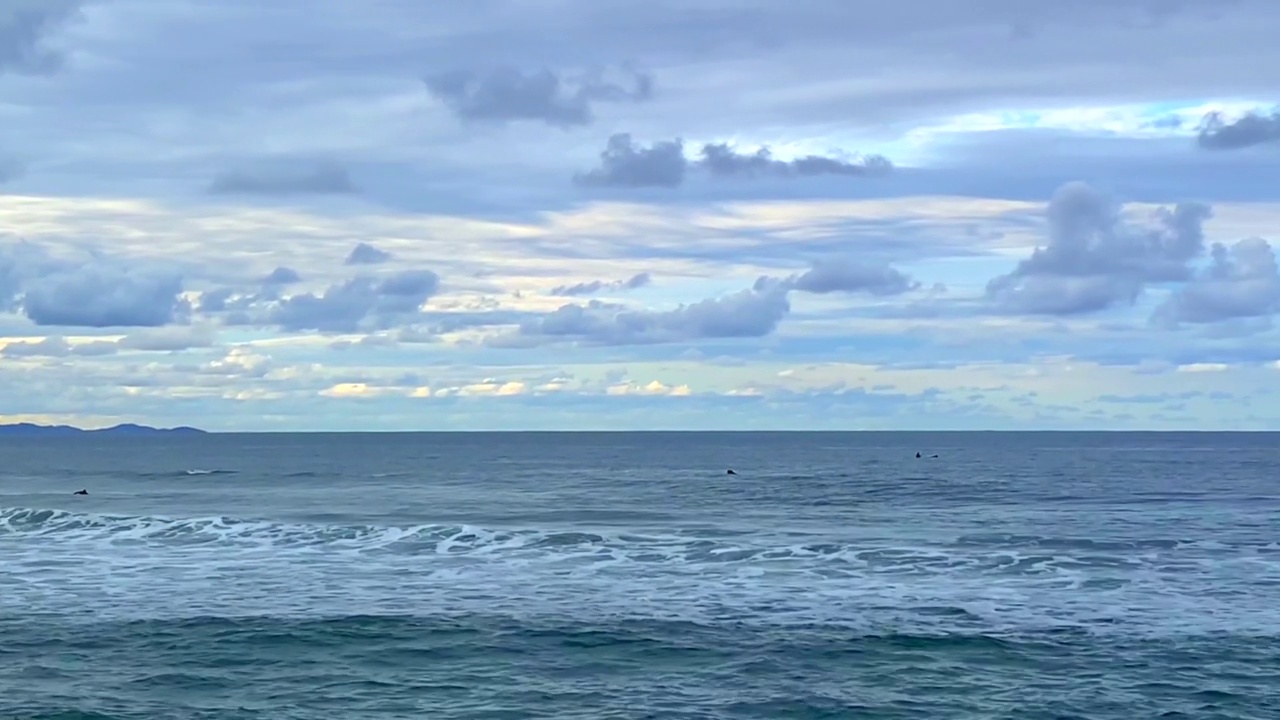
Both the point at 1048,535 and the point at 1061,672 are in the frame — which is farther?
the point at 1048,535

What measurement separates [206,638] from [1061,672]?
2401 cm

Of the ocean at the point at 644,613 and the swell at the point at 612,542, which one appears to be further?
the swell at the point at 612,542

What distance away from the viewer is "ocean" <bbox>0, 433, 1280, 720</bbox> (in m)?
31.7

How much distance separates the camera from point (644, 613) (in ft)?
139

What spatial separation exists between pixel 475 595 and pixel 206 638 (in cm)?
1055

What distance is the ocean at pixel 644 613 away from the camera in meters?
31.7

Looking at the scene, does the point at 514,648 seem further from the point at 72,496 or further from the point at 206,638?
the point at 72,496

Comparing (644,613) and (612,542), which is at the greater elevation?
(612,542)

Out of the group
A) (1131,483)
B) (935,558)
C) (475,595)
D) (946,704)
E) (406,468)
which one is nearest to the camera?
(946,704)

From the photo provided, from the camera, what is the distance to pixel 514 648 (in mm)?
37156

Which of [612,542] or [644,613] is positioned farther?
[612,542]

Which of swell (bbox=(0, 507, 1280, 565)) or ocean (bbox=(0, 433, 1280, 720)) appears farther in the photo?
Result: swell (bbox=(0, 507, 1280, 565))

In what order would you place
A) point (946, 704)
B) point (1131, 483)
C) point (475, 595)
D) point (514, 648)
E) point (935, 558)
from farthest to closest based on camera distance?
point (1131, 483) < point (935, 558) < point (475, 595) < point (514, 648) < point (946, 704)

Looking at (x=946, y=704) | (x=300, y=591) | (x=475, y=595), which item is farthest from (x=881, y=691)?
(x=300, y=591)
